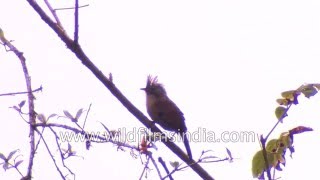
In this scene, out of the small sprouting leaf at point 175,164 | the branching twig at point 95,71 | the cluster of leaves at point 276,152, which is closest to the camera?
the cluster of leaves at point 276,152

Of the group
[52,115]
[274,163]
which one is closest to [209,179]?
[274,163]

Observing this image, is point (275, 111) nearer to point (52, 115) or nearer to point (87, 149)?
point (87, 149)

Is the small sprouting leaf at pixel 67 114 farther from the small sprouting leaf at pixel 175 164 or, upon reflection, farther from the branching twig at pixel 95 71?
the small sprouting leaf at pixel 175 164

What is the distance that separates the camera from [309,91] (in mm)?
2562

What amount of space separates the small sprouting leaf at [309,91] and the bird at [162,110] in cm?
264

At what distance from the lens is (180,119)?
541 centimetres

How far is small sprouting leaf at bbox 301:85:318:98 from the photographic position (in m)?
2.54

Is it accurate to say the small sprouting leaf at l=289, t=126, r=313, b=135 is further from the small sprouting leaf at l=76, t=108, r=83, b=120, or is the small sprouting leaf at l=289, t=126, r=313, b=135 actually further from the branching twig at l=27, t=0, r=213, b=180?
the small sprouting leaf at l=76, t=108, r=83, b=120

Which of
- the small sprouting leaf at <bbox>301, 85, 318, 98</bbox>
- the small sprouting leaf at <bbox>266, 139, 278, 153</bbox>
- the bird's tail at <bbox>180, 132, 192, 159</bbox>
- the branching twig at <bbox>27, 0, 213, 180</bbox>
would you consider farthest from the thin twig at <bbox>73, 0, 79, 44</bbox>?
the bird's tail at <bbox>180, 132, 192, 159</bbox>

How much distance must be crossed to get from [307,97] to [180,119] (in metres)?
2.93

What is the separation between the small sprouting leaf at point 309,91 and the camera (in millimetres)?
2541

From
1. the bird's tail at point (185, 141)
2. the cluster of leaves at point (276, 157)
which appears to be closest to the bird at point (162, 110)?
the bird's tail at point (185, 141)

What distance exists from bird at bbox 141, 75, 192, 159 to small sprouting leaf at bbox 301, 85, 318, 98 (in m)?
2.64

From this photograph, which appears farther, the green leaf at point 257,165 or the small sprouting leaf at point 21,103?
the small sprouting leaf at point 21,103
